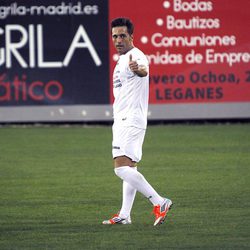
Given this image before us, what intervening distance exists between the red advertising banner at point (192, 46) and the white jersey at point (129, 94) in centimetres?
1275

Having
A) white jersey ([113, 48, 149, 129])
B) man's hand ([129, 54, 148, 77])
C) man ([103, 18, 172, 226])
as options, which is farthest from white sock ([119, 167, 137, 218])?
man's hand ([129, 54, 148, 77])

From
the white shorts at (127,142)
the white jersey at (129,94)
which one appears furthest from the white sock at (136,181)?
the white jersey at (129,94)

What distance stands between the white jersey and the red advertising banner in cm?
1275

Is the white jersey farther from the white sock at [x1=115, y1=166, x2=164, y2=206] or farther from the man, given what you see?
the white sock at [x1=115, y1=166, x2=164, y2=206]

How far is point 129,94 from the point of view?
1069 centimetres

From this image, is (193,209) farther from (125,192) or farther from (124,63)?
(124,63)

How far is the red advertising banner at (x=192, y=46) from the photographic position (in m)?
23.5

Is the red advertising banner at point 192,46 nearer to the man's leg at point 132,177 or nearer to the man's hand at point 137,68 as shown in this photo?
the man's leg at point 132,177

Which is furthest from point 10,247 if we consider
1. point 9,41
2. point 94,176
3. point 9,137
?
point 9,41

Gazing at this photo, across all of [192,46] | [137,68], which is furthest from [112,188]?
[192,46]

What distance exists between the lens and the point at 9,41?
2339 cm

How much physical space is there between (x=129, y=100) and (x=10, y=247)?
2.11 m

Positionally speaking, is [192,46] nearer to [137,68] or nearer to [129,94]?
[129,94]

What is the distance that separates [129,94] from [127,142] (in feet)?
1.51
